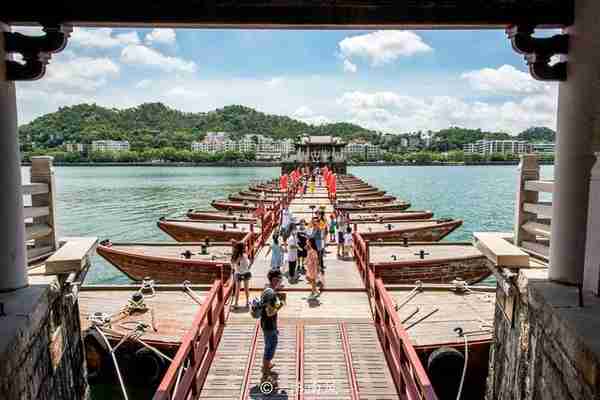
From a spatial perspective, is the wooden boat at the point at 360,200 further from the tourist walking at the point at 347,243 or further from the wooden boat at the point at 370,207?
the tourist walking at the point at 347,243

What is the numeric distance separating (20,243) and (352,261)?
11.1 metres

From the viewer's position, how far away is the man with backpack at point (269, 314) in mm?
6434

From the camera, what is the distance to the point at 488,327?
31.7 ft

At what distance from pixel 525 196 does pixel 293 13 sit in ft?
16.3

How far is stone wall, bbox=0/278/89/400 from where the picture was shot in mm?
4562

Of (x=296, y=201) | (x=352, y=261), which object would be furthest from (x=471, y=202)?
(x=352, y=261)

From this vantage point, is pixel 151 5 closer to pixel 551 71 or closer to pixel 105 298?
pixel 551 71

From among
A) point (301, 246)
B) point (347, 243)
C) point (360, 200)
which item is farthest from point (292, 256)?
point (360, 200)

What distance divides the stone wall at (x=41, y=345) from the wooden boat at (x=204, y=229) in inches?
531

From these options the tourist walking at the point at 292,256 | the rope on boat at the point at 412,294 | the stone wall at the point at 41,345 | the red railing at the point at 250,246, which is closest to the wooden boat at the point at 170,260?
the red railing at the point at 250,246

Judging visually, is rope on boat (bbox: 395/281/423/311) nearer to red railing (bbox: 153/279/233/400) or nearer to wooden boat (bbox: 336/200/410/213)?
red railing (bbox: 153/279/233/400)

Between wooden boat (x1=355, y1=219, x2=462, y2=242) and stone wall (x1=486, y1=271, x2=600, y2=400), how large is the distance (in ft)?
44.3

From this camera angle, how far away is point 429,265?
15.0 meters

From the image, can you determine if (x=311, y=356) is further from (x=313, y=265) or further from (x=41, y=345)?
(x=41, y=345)
